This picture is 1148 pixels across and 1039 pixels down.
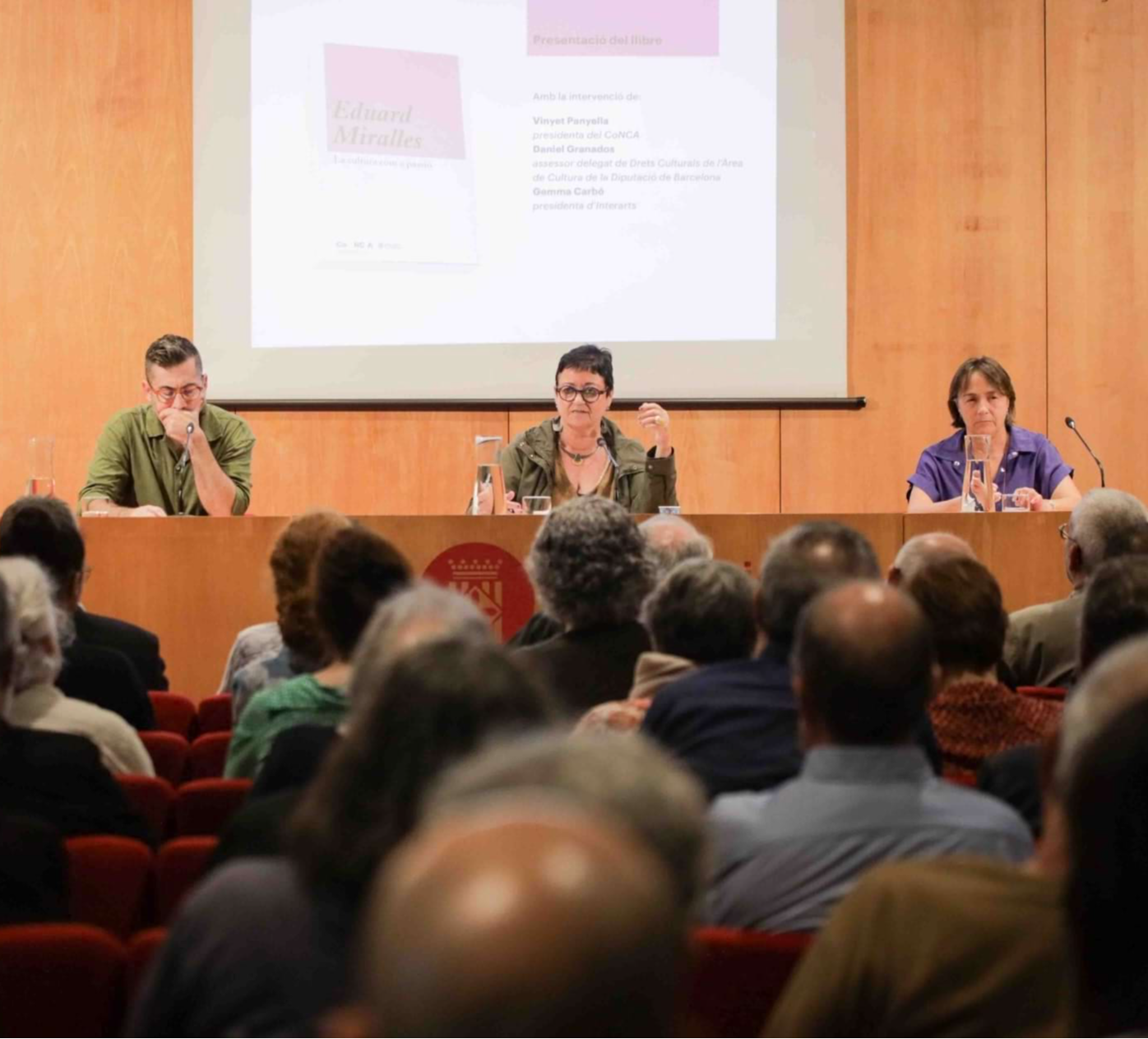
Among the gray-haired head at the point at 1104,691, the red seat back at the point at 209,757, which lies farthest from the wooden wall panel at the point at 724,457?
the gray-haired head at the point at 1104,691

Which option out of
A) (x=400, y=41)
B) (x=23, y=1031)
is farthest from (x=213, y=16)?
(x=23, y=1031)

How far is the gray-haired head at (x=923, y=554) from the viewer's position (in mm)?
2617

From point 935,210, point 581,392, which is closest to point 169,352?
point 581,392

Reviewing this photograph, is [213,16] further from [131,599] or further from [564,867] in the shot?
[564,867]

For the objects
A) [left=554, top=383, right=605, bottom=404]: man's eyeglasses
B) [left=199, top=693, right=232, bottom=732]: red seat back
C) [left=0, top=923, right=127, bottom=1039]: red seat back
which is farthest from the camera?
[left=554, top=383, right=605, bottom=404]: man's eyeglasses

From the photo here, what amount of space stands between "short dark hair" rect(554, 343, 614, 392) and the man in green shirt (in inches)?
43.4

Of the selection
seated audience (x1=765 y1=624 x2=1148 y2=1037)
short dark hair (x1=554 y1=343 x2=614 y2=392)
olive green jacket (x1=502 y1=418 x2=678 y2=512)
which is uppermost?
short dark hair (x1=554 y1=343 x2=614 y2=392)

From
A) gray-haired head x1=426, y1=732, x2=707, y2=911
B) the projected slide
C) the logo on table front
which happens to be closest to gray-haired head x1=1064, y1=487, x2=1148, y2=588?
the logo on table front

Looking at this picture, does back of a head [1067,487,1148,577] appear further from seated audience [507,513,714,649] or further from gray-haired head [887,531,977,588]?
seated audience [507,513,714,649]

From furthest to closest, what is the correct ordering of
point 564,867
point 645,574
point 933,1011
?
point 645,574, point 933,1011, point 564,867

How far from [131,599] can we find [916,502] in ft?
8.45

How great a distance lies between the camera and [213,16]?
266 inches

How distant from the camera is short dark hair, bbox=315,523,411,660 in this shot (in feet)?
7.99

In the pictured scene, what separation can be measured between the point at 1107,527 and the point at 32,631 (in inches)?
89.5
